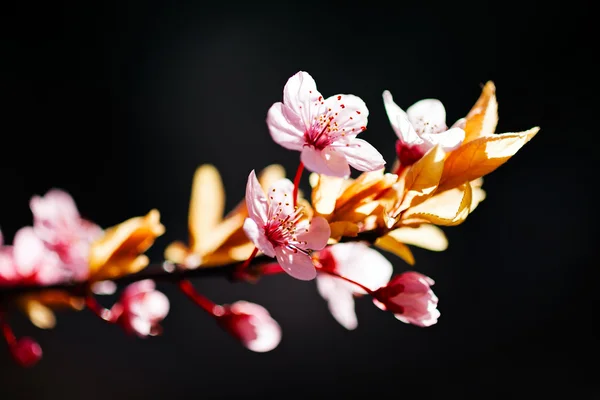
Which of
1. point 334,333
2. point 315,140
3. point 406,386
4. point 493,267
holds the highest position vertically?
point 315,140

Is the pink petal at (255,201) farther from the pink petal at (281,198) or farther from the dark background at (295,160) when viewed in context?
the dark background at (295,160)

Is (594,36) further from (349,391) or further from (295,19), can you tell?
(349,391)

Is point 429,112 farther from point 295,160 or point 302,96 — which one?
point 295,160

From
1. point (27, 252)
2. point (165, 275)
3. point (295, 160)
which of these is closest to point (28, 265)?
point (27, 252)

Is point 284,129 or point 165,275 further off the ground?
point 284,129

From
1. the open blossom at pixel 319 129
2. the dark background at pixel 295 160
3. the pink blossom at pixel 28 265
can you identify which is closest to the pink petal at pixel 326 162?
the open blossom at pixel 319 129

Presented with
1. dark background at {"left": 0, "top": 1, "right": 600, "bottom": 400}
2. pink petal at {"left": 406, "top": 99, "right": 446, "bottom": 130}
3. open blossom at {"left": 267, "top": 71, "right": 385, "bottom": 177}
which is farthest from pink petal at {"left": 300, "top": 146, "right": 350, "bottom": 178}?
dark background at {"left": 0, "top": 1, "right": 600, "bottom": 400}

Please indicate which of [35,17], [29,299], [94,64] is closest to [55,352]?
[94,64]
